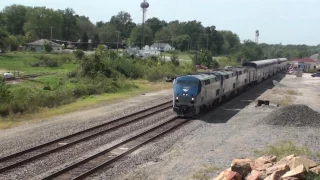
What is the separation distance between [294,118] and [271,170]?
1446 centimetres

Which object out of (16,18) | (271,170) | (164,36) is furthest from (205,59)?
(16,18)

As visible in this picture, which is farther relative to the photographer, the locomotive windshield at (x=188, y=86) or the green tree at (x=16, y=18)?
the green tree at (x=16, y=18)

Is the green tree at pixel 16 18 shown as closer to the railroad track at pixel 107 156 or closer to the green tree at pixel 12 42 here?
the green tree at pixel 12 42

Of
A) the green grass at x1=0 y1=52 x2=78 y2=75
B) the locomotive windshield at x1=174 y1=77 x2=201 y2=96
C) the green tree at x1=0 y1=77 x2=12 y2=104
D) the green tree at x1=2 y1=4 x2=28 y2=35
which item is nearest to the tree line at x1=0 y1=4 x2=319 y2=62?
the green tree at x1=2 y1=4 x2=28 y2=35

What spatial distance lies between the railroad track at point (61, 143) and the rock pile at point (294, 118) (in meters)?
8.47

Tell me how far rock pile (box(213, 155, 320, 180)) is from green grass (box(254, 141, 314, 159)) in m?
4.32

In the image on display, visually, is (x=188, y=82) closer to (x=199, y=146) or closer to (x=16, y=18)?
(x=199, y=146)

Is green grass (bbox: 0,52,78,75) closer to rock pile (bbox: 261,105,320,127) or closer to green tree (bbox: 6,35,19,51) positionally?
green tree (bbox: 6,35,19,51)

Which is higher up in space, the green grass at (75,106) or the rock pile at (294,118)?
the rock pile at (294,118)

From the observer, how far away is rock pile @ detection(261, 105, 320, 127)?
25.2 m

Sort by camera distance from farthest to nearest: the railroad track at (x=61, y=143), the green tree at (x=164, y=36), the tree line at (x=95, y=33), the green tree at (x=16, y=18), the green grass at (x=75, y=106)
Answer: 1. the green tree at (x=164, y=36)
2. the green tree at (x=16, y=18)
3. the tree line at (x=95, y=33)
4. the green grass at (x=75, y=106)
5. the railroad track at (x=61, y=143)

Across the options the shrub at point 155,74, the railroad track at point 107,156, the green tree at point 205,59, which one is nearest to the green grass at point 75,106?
the railroad track at point 107,156

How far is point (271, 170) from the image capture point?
1221 cm

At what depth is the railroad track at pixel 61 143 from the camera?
1617cm
